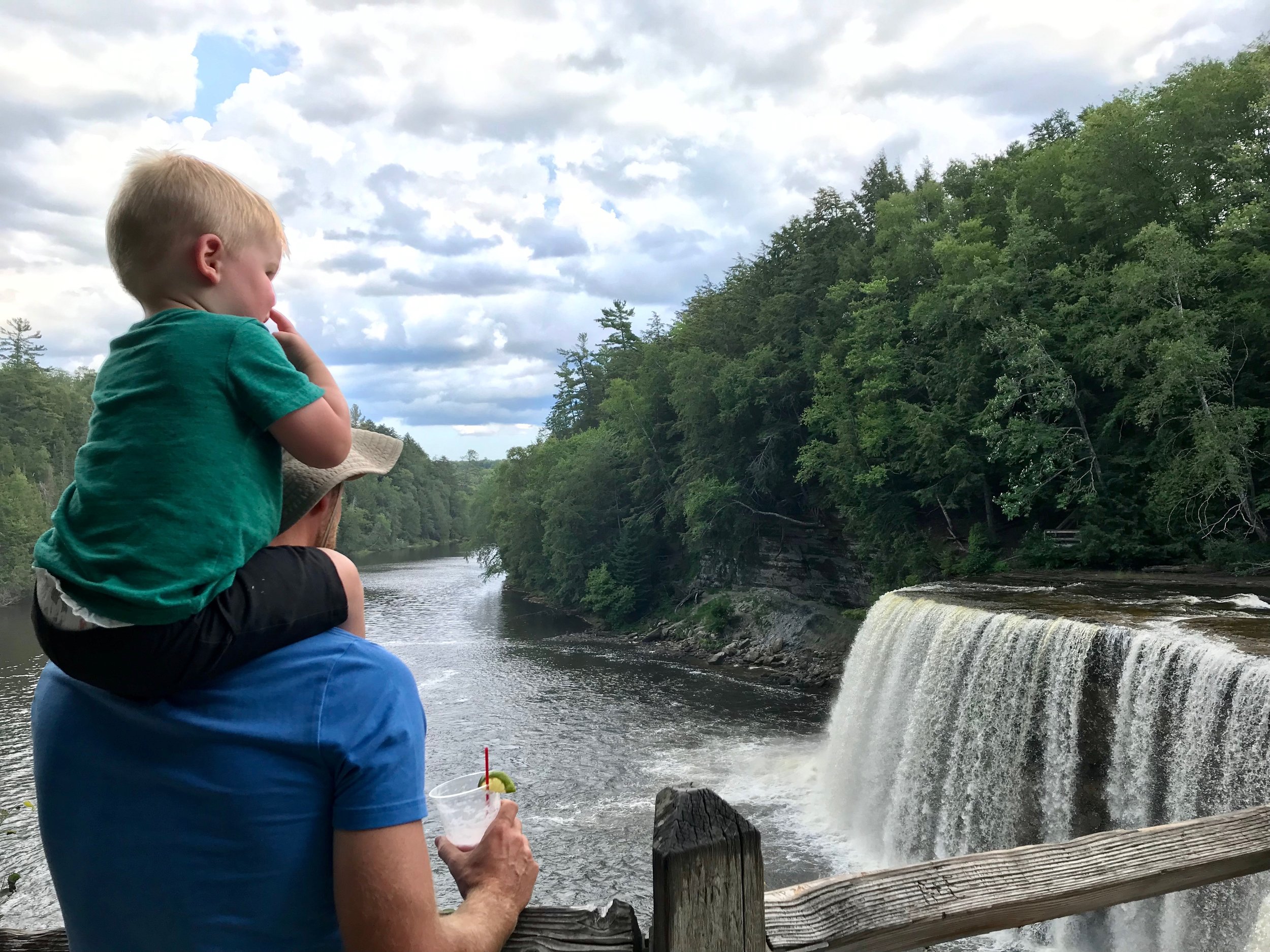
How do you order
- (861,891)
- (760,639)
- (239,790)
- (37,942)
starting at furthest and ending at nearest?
(760,639) → (861,891) → (37,942) → (239,790)

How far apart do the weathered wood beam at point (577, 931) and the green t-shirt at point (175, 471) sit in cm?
68

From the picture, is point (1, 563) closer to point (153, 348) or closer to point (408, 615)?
point (408, 615)

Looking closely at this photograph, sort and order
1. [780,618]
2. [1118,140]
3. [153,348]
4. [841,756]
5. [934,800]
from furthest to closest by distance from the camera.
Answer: [780,618]
[1118,140]
[841,756]
[934,800]
[153,348]

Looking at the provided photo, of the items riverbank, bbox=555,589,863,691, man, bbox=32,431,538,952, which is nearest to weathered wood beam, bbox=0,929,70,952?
man, bbox=32,431,538,952

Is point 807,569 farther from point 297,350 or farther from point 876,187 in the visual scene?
point 297,350

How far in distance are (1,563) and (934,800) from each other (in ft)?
140

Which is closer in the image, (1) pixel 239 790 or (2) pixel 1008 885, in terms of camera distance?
(1) pixel 239 790

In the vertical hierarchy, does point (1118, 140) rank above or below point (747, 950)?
above

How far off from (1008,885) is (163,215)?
6.83ft

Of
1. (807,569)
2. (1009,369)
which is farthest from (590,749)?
(807,569)

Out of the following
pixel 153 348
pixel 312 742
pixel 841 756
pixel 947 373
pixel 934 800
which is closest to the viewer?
pixel 312 742

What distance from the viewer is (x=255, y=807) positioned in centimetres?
108

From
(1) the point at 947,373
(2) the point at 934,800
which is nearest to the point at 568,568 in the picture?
(1) the point at 947,373

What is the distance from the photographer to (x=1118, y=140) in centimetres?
2073
